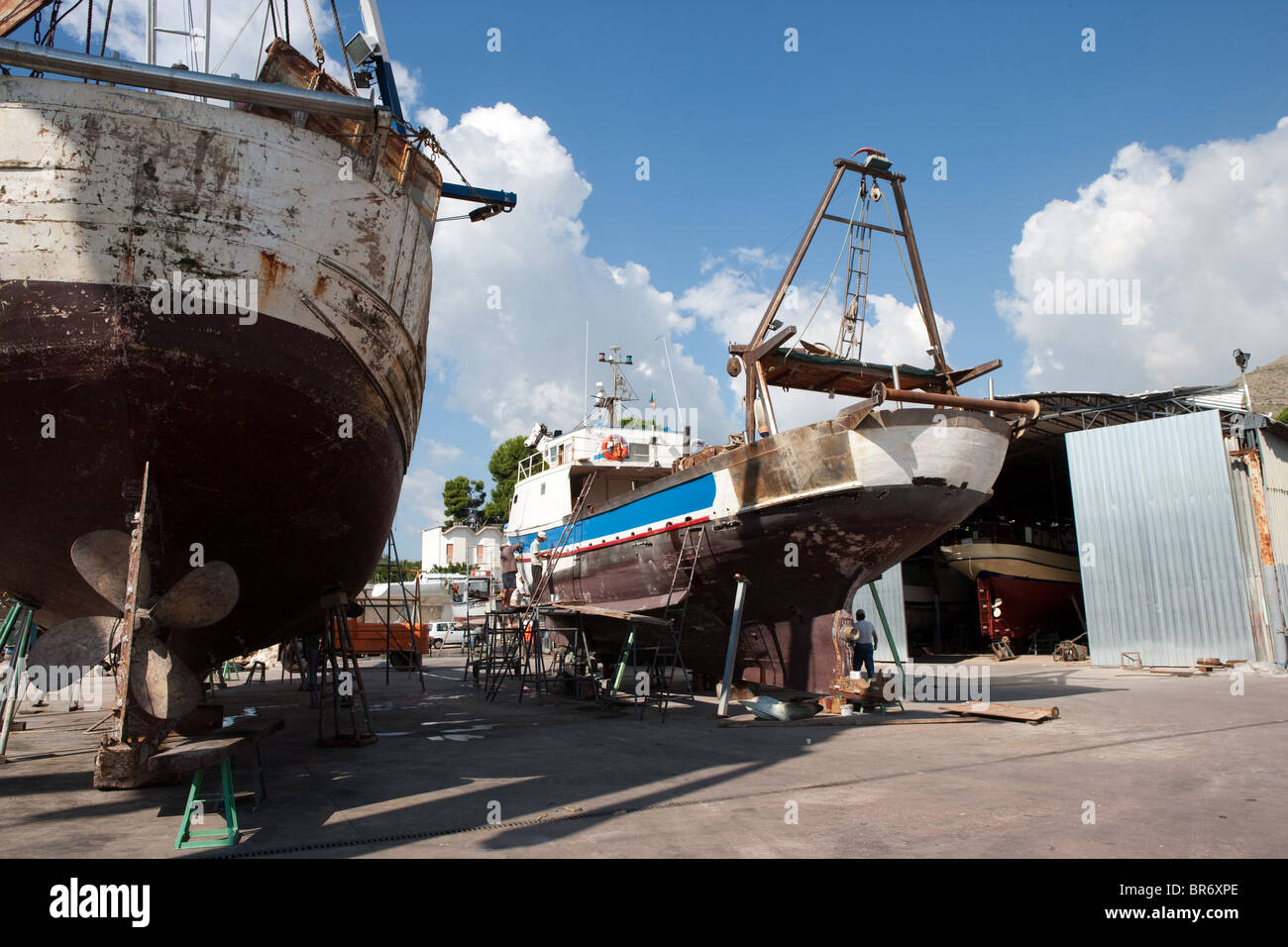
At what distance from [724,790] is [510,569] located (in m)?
13.3

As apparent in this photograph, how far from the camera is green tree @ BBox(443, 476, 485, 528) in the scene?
5972 centimetres

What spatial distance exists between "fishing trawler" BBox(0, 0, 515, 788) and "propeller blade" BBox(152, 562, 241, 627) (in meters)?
0.01

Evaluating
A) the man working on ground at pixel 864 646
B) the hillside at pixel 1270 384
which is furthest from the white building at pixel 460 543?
the hillside at pixel 1270 384

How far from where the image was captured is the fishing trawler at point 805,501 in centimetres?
1041

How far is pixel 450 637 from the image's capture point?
3734 centimetres

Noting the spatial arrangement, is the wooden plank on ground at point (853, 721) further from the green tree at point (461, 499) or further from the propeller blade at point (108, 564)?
the green tree at point (461, 499)

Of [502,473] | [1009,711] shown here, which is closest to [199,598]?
[1009,711]

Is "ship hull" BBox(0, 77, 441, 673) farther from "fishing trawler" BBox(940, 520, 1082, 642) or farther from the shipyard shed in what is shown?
"fishing trawler" BBox(940, 520, 1082, 642)

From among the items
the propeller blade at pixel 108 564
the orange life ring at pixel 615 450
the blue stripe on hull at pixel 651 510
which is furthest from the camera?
the orange life ring at pixel 615 450

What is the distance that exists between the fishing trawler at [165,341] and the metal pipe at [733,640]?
241 inches

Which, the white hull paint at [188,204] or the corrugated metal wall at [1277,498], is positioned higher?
the white hull paint at [188,204]

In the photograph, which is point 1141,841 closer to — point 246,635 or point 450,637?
point 246,635

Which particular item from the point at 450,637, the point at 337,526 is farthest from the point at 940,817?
the point at 450,637
